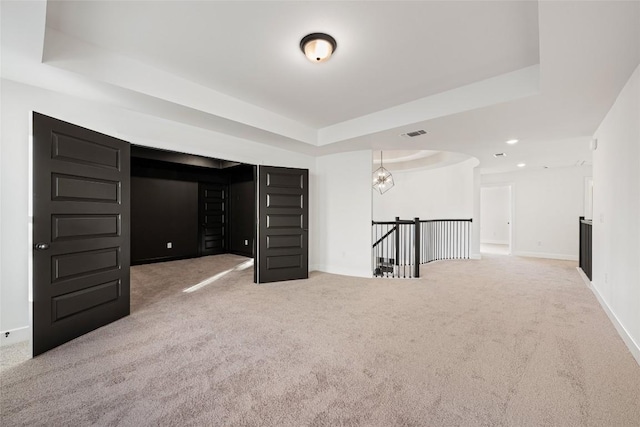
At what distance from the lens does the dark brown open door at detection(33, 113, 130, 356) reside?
229 centimetres

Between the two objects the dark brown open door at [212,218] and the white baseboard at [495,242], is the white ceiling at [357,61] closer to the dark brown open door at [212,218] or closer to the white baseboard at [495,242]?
the dark brown open door at [212,218]

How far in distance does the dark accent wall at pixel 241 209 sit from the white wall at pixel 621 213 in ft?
21.7

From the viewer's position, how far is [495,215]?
10578 millimetres

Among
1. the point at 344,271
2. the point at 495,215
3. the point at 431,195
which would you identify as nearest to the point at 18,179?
the point at 344,271

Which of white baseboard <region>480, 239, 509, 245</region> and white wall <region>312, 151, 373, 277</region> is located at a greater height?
white wall <region>312, 151, 373, 277</region>

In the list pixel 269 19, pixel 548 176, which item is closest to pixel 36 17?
pixel 269 19

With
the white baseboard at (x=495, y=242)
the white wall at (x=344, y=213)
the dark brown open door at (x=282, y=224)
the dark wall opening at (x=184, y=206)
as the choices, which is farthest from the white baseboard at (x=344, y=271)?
the white baseboard at (x=495, y=242)

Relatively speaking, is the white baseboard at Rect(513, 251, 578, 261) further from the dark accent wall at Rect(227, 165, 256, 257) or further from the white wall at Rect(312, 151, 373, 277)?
the dark accent wall at Rect(227, 165, 256, 257)

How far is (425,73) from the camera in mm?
2934

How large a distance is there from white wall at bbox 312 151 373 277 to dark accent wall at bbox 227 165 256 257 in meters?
2.51

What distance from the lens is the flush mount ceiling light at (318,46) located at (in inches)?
91.3

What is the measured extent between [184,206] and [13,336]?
493 centimetres

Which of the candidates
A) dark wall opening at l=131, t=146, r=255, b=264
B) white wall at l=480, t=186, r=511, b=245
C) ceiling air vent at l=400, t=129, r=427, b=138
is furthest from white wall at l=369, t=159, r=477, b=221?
dark wall opening at l=131, t=146, r=255, b=264

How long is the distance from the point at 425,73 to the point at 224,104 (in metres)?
2.43
